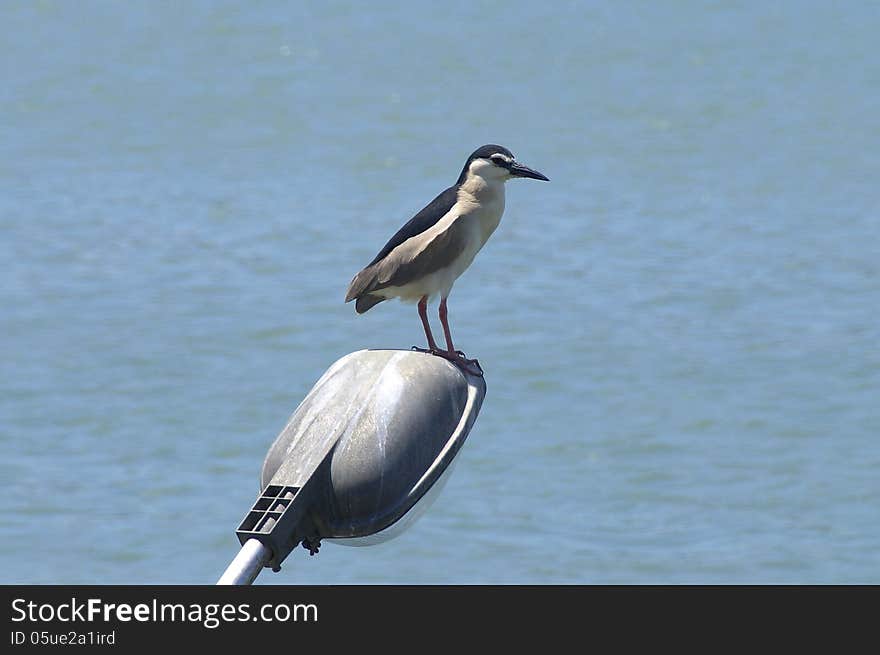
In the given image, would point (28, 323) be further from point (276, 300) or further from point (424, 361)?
point (424, 361)

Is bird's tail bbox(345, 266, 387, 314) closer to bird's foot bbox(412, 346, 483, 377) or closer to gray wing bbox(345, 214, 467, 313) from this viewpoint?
gray wing bbox(345, 214, 467, 313)

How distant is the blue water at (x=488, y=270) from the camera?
27906 mm

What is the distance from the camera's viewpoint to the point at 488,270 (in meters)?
38.8

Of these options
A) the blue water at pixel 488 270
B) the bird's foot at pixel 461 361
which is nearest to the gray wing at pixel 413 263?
the bird's foot at pixel 461 361

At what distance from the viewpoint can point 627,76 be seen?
55469mm

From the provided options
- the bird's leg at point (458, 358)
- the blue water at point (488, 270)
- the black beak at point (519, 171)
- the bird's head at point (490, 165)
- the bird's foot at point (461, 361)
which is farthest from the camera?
the blue water at point (488, 270)

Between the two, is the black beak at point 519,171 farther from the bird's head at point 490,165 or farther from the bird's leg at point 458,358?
the bird's leg at point 458,358

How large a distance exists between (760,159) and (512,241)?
420 inches

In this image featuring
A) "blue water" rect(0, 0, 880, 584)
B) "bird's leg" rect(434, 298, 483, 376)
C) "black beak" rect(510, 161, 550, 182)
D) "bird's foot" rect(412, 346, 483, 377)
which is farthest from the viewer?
"blue water" rect(0, 0, 880, 584)

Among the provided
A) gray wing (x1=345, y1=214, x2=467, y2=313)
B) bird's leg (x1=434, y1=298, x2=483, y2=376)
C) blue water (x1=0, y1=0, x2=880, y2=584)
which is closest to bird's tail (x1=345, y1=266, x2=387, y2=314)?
gray wing (x1=345, y1=214, x2=467, y2=313)

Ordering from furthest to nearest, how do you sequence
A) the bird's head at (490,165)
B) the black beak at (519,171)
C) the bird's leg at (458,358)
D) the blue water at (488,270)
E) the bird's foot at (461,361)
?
the blue water at (488,270), the black beak at (519,171), the bird's head at (490,165), the bird's leg at (458,358), the bird's foot at (461,361)

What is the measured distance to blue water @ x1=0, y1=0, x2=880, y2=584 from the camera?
27.9 metres

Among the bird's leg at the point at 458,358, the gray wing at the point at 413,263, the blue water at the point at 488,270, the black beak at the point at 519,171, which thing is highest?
the black beak at the point at 519,171

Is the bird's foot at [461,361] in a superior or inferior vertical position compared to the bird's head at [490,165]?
inferior
